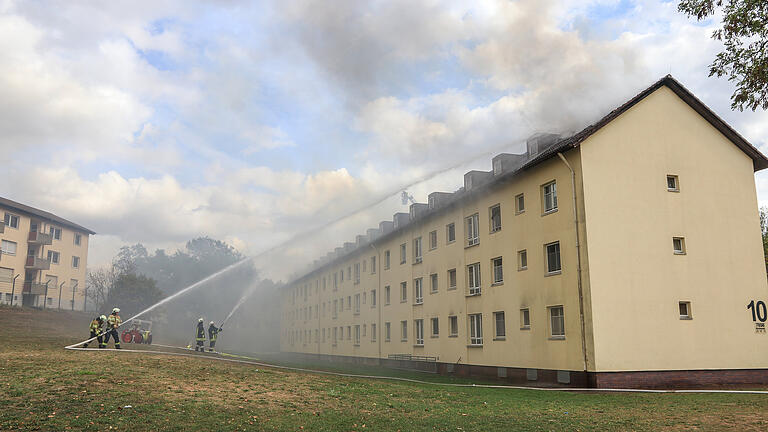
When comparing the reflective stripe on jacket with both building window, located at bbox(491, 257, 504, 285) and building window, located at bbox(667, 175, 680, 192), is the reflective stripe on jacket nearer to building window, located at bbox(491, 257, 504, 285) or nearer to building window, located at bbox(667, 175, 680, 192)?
building window, located at bbox(491, 257, 504, 285)

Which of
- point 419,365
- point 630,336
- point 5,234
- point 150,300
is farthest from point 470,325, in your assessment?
point 5,234

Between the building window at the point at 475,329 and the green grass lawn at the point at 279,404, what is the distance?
11343 millimetres

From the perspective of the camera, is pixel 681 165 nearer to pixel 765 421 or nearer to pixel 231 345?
pixel 765 421

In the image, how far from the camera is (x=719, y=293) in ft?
82.7

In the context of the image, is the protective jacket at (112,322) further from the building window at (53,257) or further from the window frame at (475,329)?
the building window at (53,257)

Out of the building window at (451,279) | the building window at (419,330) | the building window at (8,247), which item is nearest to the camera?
the building window at (451,279)

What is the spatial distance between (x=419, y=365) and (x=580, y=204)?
17636mm

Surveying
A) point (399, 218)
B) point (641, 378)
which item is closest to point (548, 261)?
point (641, 378)

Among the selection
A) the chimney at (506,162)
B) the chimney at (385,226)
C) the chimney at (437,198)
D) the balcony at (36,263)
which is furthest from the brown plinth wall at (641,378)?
the balcony at (36,263)

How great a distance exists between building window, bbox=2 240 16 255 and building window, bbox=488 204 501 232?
5380 cm

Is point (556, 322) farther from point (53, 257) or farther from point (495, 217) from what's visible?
point (53, 257)

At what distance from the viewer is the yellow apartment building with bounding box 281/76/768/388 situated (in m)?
23.7

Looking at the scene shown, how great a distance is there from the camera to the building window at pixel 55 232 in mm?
68000

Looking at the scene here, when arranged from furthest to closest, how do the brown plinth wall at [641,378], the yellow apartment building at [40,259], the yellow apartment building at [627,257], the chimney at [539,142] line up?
the yellow apartment building at [40,259] → the chimney at [539,142] → the yellow apartment building at [627,257] → the brown plinth wall at [641,378]
